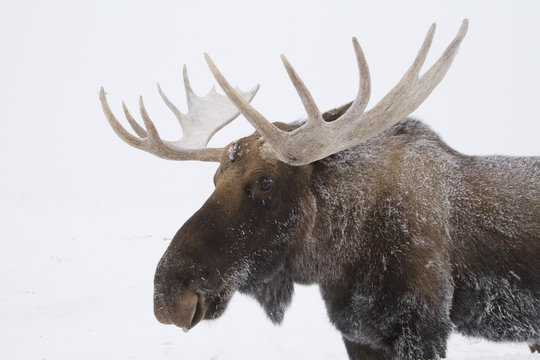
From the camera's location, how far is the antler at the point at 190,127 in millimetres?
3829

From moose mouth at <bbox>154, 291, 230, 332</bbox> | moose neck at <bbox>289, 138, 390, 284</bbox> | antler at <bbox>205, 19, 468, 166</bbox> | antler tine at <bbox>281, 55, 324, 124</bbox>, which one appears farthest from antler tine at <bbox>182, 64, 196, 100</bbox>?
moose mouth at <bbox>154, 291, 230, 332</bbox>

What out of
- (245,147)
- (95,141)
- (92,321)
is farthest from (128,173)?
(245,147)

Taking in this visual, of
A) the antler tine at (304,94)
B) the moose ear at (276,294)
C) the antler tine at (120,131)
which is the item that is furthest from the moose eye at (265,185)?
the antler tine at (120,131)

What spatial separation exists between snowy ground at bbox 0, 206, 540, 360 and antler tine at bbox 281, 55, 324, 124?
1636 millimetres

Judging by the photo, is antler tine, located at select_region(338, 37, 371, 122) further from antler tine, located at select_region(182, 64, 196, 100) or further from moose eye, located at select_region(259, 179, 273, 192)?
antler tine, located at select_region(182, 64, 196, 100)

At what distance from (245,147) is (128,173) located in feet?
147

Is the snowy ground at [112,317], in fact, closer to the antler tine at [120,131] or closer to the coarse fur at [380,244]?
the coarse fur at [380,244]

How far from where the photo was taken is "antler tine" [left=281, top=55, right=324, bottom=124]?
268 cm

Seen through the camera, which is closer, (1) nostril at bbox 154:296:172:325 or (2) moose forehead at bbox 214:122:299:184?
(1) nostril at bbox 154:296:172:325

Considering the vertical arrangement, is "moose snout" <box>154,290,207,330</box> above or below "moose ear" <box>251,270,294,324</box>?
above

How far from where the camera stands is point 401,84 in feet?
8.94

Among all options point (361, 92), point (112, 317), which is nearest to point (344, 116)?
point (361, 92)

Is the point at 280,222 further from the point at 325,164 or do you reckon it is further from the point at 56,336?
A: the point at 56,336

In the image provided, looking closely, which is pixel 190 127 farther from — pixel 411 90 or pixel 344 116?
pixel 411 90
